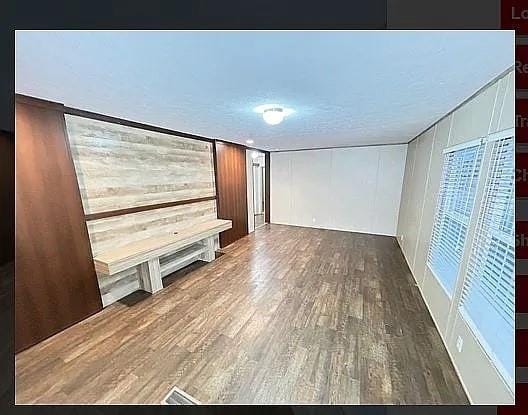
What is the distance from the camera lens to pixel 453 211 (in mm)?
2756

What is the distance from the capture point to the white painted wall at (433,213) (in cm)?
173

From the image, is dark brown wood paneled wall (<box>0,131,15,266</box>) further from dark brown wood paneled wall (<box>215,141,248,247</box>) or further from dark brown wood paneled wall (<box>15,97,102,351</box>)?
dark brown wood paneled wall (<box>215,141,248,247</box>)

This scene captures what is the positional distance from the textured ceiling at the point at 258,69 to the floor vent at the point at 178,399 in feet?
8.05

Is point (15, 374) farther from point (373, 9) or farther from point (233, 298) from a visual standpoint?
point (373, 9)

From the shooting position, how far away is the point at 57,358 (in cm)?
233

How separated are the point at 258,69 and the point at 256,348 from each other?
2.52m

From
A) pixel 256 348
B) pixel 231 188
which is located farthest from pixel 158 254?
pixel 231 188

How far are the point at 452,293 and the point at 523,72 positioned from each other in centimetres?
197

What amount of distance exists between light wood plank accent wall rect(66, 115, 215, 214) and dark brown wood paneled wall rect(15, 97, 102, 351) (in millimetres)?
216

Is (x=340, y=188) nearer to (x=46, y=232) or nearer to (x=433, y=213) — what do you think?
(x=433, y=213)

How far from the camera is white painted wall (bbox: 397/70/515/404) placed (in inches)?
68.2

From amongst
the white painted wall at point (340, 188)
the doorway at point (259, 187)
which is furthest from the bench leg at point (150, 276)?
the white painted wall at point (340, 188)

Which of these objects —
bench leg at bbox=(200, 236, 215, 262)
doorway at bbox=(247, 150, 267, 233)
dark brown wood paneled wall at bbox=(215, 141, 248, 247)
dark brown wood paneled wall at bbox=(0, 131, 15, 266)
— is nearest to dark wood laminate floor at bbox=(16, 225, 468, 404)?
bench leg at bbox=(200, 236, 215, 262)

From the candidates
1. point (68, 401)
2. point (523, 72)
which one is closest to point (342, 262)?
point (523, 72)
